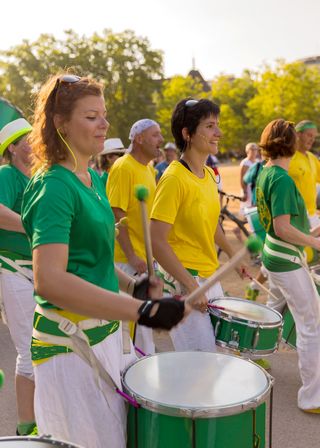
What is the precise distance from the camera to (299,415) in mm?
3617

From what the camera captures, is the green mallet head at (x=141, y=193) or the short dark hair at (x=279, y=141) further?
the short dark hair at (x=279, y=141)

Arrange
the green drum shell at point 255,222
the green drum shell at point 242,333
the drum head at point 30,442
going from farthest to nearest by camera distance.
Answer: the green drum shell at point 255,222 → the green drum shell at point 242,333 → the drum head at point 30,442

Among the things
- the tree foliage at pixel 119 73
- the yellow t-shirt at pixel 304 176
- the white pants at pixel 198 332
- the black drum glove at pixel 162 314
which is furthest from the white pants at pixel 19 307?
the tree foliage at pixel 119 73

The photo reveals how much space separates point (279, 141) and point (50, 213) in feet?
7.81

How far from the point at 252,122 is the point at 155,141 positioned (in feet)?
148

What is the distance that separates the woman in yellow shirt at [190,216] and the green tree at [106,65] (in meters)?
34.5

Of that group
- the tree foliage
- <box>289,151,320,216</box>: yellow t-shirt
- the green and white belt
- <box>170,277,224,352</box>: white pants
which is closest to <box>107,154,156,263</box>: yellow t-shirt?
<box>170,277,224,352</box>: white pants

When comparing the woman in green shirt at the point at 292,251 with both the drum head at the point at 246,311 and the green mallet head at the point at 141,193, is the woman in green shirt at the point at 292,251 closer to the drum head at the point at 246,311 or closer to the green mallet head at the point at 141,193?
the drum head at the point at 246,311

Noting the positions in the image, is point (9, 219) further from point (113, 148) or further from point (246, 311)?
point (113, 148)

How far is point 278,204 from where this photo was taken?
11.4 ft

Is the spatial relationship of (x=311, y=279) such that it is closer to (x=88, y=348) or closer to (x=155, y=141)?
(x=155, y=141)

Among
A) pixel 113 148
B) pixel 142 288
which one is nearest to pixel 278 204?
pixel 142 288

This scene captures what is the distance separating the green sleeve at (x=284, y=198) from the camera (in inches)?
137

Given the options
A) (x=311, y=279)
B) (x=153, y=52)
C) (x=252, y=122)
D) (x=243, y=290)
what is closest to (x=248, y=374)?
(x=311, y=279)
